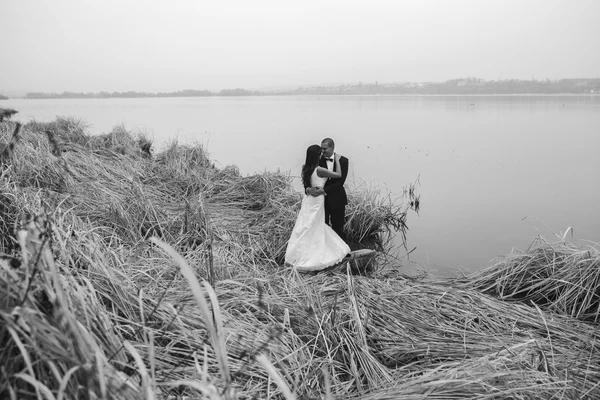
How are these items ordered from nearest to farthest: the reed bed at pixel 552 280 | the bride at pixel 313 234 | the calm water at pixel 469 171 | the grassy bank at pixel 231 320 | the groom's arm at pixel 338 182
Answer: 1. the grassy bank at pixel 231 320
2. the reed bed at pixel 552 280
3. the bride at pixel 313 234
4. the groom's arm at pixel 338 182
5. the calm water at pixel 469 171

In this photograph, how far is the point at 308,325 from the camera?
3.15 metres

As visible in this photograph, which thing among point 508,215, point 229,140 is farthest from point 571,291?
point 229,140

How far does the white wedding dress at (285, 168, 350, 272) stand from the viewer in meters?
5.44

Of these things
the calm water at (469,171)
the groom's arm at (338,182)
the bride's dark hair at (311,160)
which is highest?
the bride's dark hair at (311,160)

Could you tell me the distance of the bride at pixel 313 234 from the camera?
5352 millimetres

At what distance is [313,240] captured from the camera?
18.0ft

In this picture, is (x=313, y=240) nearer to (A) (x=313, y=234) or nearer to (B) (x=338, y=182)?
(A) (x=313, y=234)

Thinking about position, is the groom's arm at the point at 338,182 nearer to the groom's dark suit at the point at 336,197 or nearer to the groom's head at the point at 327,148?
the groom's dark suit at the point at 336,197

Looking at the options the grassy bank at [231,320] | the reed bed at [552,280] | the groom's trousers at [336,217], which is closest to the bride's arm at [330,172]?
the groom's trousers at [336,217]

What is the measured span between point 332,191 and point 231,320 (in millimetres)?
2967

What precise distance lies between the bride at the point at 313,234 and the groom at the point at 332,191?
3.1 inches

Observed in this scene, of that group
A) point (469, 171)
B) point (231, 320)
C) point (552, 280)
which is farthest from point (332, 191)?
point (469, 171)

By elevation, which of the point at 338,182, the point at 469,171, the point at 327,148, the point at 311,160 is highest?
the point at 327,148

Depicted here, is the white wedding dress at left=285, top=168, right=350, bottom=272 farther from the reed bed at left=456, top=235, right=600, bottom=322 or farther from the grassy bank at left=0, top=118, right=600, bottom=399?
the reed bed at left=456, top=235, right=600, bottom=322
